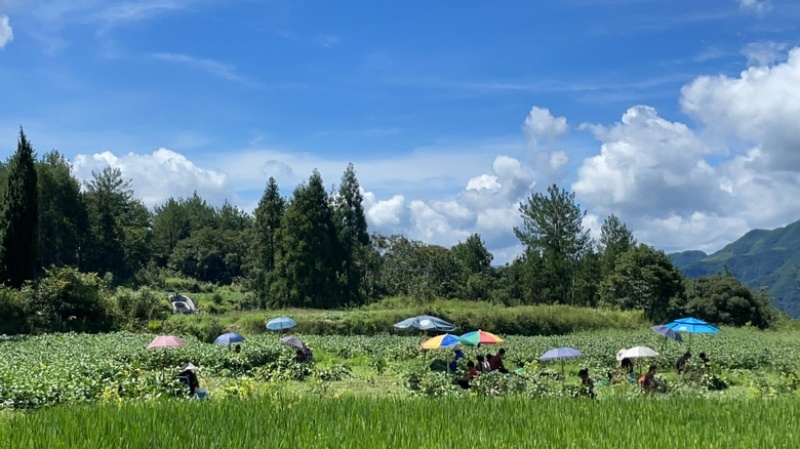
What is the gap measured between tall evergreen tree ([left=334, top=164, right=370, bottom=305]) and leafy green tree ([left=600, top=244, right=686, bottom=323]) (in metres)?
19.4

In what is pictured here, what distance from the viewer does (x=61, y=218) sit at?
55.7 meters

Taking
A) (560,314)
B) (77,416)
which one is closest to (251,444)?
(77,416)

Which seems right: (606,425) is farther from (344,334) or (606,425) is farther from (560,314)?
(560,314)

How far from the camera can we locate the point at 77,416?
7.29 m

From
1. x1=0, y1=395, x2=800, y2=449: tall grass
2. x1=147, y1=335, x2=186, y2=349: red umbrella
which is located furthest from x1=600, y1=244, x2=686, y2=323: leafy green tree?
x1=0, y1=395, x2=800, y2=449: tall grass

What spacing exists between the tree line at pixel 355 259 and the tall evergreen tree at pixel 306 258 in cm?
8

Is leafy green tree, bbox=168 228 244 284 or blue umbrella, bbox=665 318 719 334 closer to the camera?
blue umbrella, bbox=665 318 719 334

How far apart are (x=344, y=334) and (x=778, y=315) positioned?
40542 millimetres

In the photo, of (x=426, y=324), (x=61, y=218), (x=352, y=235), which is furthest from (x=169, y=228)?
(x=426, y=324)

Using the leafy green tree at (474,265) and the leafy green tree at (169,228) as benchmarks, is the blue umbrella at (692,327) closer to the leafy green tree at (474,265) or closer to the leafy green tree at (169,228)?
the leafy green tree at (474,265)

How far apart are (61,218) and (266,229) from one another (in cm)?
1704

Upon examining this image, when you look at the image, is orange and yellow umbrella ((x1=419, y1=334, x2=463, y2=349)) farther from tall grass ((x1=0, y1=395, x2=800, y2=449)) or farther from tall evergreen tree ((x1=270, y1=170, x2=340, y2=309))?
tall evergreen tree ((x1=270, y1=170, x2=340, y2=309))

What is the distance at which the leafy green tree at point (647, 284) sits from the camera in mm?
46531

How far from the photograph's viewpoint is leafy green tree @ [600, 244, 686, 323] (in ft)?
153
